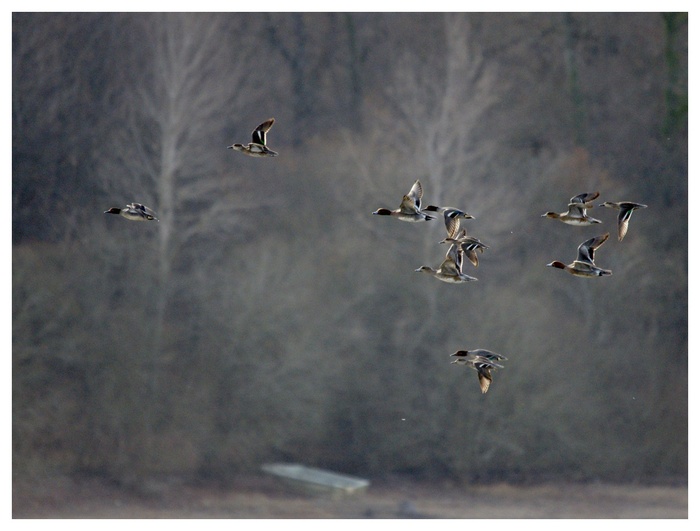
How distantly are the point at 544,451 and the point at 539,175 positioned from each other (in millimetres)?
6470

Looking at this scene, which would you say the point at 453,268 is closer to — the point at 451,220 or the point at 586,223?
the point at 451,220

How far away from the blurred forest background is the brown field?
373 millimetres

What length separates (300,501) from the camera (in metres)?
25.4

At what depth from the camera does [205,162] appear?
26641 millimetres

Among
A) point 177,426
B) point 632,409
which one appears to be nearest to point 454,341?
point 632,409

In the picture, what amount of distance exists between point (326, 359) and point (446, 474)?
3.78 m

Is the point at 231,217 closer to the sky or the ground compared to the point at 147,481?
closer to the sky

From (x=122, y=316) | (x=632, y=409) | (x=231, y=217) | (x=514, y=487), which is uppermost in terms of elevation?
(x=231, y=217)

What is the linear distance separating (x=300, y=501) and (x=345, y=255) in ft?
19.0

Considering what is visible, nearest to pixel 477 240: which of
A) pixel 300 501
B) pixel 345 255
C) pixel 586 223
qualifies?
pixel 586 223

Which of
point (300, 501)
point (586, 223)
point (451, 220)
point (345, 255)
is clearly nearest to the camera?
point (586, 223)

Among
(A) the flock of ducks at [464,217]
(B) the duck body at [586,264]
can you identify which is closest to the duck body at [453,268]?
(A) the flock of ducks at [464,217]

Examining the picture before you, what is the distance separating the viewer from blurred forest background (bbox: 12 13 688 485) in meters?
25.8

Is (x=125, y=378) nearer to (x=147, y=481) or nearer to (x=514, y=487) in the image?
(x=147, y=481)
